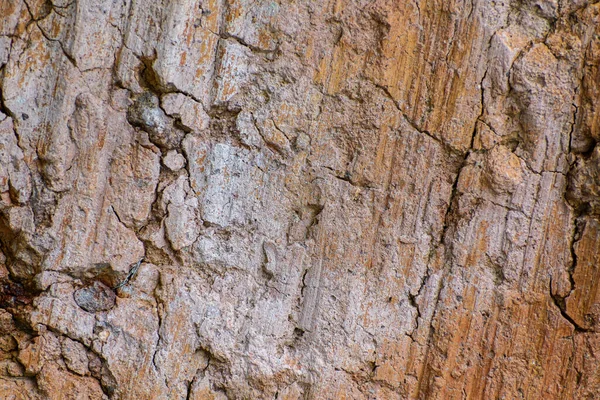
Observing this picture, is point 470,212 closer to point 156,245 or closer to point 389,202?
point 389,202

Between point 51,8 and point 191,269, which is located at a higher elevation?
point 51,8

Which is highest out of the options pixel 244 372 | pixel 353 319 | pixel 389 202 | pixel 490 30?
pixel 490 30

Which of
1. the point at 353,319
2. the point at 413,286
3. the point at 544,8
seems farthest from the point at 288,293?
the point at 544,8

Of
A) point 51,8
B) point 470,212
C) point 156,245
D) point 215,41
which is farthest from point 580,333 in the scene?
point 51,8

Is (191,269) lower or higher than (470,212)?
lower

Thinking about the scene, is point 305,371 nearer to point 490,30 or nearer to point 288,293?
point 288,293

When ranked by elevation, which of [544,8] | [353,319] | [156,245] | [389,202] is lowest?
[353,319]
